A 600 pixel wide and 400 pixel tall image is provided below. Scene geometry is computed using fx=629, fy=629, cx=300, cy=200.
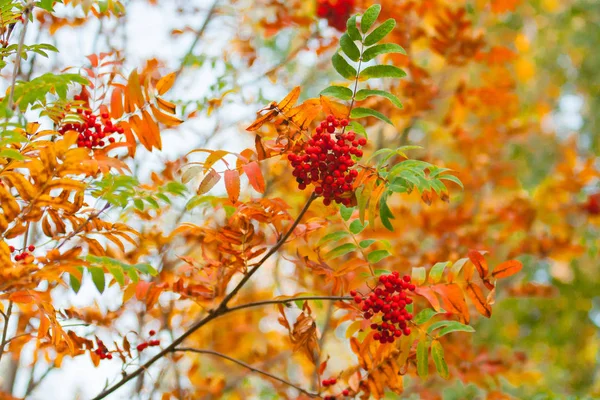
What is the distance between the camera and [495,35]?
555cm

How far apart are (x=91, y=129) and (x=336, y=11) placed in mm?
1547

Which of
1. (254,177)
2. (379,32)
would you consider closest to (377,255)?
(254,177)

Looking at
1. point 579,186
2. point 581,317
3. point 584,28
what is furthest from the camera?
point 584,28

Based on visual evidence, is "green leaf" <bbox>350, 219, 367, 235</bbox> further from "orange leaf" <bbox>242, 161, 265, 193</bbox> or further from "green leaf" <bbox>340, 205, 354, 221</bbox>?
"orange leaf" <bbox>242, 161, 265, 193</bbox>

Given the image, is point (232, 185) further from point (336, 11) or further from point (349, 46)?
point (336, 11)

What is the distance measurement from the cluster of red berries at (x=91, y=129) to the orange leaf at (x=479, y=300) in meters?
0.86

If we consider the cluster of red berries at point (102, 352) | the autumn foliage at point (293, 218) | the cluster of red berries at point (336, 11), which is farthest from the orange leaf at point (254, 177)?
the cluster of red berries at point (336, 11)

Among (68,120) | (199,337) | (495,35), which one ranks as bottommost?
(68,120)

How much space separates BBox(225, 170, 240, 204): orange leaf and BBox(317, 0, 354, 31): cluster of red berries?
1627 millimetres

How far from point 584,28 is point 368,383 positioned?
5.46 m

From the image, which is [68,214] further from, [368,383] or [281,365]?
[281,365]

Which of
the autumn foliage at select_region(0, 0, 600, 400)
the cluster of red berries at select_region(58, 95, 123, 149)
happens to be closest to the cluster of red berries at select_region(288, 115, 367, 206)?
the autumn foliage at select_region(0, 0, 600, 400)

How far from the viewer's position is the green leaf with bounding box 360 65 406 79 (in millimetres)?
1247

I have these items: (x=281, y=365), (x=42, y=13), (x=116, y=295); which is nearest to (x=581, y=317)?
(x=281, y=365)
